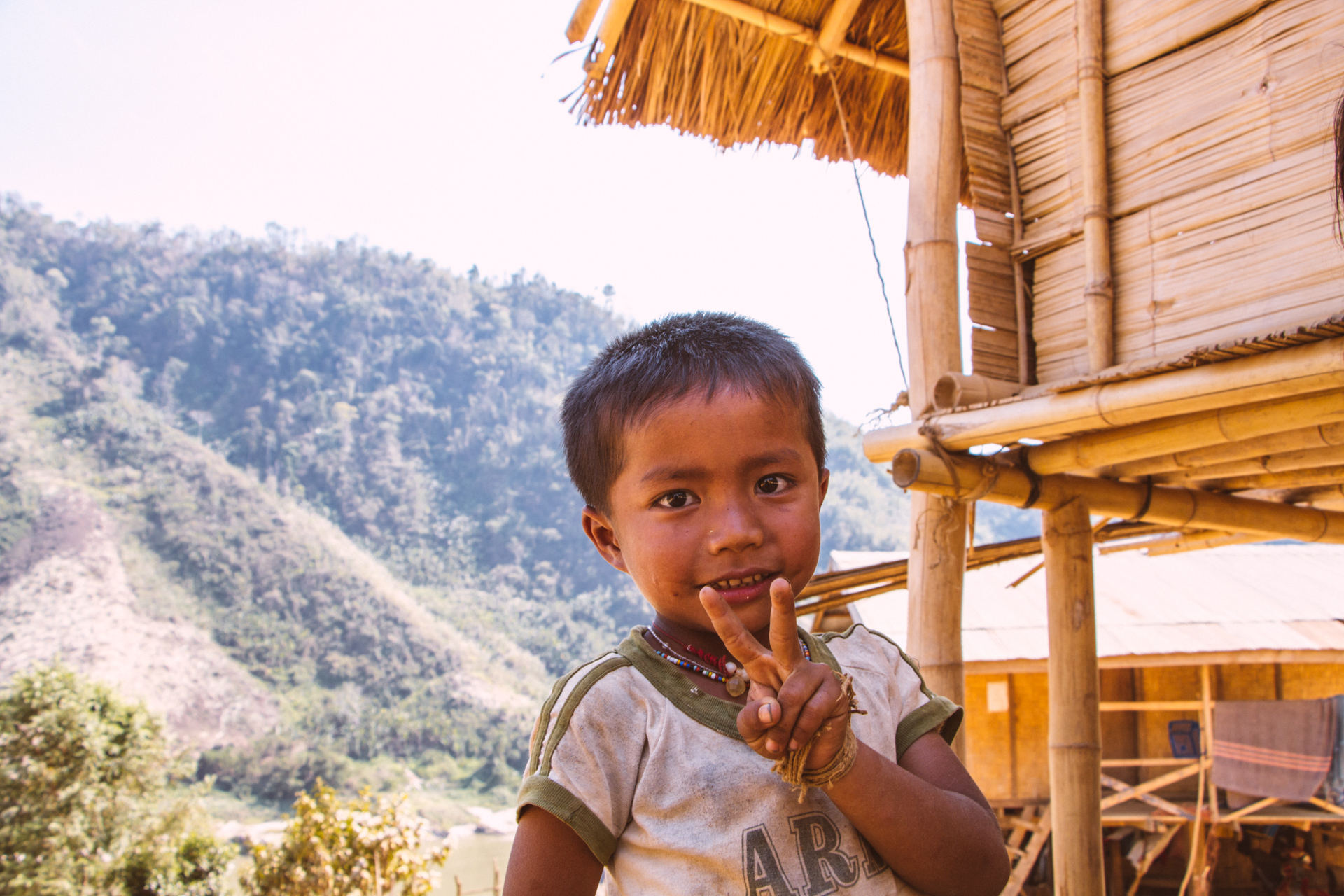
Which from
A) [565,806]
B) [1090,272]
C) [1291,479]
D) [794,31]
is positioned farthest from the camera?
[794,31]

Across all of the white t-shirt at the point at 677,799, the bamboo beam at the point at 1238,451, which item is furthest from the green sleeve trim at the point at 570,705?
the bamboo beam at the point at 1238,451

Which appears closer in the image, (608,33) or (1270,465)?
(1270,465)

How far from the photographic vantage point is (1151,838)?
339 inches

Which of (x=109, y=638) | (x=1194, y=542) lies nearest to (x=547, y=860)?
(x=1194, y=542)

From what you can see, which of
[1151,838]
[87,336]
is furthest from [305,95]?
[1151,838]

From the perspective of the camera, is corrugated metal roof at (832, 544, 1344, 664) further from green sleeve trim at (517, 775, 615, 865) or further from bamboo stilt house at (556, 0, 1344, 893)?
green sleeve trim at (517, 775, 615, 865)

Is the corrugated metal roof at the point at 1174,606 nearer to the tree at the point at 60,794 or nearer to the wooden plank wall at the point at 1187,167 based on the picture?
the wooden plank wall at the point at 1187,167

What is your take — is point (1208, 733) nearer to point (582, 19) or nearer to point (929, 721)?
point (582, 19)

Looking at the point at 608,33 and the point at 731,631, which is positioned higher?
the point at 608,33

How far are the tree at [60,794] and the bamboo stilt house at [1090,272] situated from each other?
14.0 metres

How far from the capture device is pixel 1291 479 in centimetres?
297

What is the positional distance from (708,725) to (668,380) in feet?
1.25

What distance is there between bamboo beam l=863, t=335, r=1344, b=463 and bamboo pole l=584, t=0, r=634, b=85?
1.77 m

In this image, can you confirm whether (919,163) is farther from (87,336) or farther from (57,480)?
(87,336)
